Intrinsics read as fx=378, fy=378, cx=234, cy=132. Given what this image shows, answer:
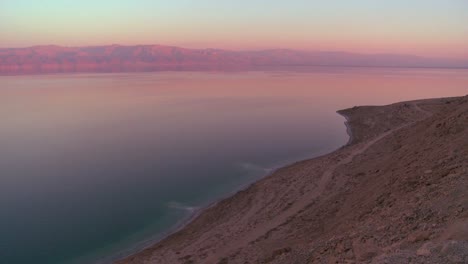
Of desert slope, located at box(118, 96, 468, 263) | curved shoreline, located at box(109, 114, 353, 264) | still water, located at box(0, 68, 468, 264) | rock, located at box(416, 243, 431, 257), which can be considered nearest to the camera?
rock, located at box(416, 243, 431, 257)

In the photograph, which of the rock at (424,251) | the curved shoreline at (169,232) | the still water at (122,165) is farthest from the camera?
the still water at (122,165)

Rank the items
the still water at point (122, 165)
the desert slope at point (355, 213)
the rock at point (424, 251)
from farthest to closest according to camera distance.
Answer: the still water at point (122, 165), the desert slope at point (355, 213), the rock at point (424, 251)

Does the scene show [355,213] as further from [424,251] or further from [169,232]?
[169,232]

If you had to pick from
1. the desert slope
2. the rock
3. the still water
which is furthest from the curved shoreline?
the rock

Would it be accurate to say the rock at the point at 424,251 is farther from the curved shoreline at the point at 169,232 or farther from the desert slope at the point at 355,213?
the curved shoreline at the point at 169,232

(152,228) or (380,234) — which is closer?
(380,234)

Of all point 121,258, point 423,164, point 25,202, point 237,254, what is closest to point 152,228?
point 121,258

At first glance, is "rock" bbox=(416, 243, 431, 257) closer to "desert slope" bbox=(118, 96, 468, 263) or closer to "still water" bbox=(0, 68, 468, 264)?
"desert slope" bbox=(118, 96, 468, 263)

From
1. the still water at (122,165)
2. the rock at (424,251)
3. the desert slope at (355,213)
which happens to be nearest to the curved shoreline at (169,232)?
the still water at (122,165)

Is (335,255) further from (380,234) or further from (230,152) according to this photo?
(230,152)
